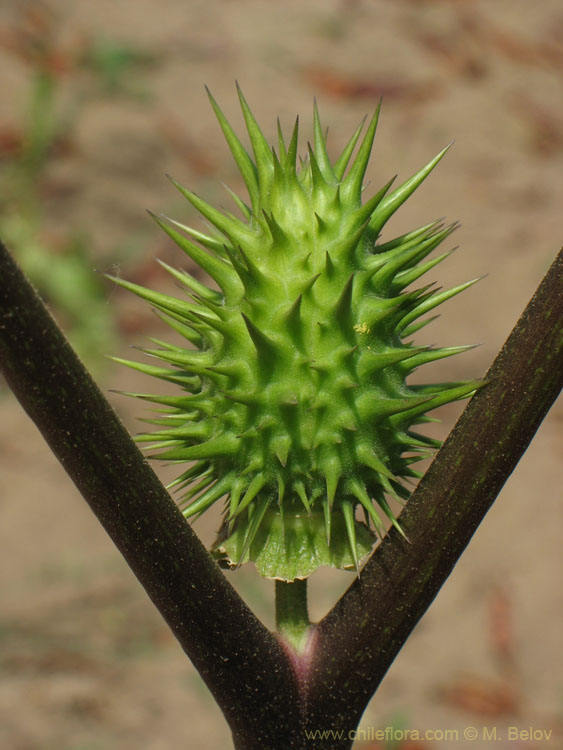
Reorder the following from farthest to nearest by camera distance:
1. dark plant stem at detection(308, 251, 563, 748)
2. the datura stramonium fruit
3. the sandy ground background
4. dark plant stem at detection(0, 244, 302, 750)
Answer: the sandy ground background, the datura stramonium fruit, dark plant stem at detection(308, 251, 563, 748), dark plant stem at detection(0, 244, 302, 750)

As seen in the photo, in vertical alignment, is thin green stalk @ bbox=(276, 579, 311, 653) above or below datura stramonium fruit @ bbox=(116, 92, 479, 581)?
below

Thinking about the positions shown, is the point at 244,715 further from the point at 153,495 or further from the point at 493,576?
the point at 493,576

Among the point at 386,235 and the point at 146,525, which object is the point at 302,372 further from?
the point at 386,235

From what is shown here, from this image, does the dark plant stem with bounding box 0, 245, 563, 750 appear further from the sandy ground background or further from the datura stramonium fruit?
the sandy ground background

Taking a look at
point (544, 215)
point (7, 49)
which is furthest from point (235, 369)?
point (7, 49)

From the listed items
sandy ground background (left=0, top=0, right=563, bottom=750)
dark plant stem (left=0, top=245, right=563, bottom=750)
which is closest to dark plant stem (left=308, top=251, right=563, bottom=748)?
dark plant stem (left=0, top=245, right=563, bottom=750)

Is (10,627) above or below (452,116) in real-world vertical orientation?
below

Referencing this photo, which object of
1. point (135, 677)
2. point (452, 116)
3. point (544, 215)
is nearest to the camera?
point (135, 677)
